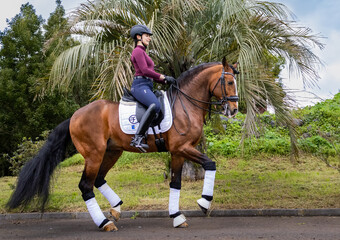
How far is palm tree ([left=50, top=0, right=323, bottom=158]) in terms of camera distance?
9984 mm

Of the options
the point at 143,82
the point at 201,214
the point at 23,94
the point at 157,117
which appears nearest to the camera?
the point at 157,117

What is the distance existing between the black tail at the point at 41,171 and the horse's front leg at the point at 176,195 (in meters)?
2.18

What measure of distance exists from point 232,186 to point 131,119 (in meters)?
4.90

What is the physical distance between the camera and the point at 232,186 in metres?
10.8

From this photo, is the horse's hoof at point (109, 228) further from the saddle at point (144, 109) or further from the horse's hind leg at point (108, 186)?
the saddle at point (144, 109)

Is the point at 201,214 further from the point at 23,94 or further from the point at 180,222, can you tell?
the point at 23,94

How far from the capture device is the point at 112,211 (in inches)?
288

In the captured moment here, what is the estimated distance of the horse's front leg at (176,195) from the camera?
6863mm

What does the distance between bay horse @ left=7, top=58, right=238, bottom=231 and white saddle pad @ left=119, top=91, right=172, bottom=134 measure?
3.9 inches

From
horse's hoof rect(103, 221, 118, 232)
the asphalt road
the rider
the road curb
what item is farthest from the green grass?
the rider

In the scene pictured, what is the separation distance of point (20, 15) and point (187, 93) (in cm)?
2307

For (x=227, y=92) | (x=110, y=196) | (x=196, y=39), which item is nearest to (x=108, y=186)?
(x=110, y=196)

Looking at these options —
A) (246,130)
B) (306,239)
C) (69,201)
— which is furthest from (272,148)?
(306,239)

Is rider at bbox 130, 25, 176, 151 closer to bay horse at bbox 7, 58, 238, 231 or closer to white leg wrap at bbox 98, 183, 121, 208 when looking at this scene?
bay horse at bbox 7, 58, 238, 231
